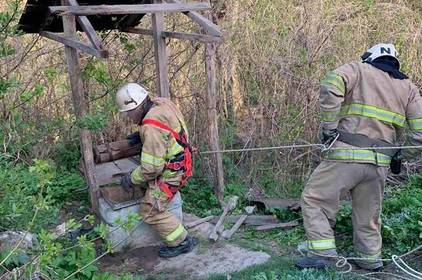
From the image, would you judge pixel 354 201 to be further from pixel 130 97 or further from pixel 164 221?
pixel 130 97

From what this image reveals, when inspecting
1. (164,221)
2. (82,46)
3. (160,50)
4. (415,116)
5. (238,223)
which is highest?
(82,46)

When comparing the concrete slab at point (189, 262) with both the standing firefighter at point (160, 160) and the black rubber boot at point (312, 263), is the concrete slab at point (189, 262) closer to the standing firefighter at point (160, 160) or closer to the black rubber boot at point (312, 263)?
the standing firefighter at point (160, 160)

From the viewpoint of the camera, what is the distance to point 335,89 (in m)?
4.66

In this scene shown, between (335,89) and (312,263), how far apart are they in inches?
67.7

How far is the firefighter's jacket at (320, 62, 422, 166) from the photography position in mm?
4719

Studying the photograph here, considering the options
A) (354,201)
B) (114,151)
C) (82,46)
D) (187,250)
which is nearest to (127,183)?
(114,151)

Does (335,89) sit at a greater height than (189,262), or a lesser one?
greater

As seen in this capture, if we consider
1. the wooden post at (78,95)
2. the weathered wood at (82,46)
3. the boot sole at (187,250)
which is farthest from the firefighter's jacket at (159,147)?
the weathered wood at (82,46)

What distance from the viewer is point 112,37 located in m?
7.84

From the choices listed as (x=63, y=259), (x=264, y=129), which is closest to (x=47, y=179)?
(x=63, y=259)

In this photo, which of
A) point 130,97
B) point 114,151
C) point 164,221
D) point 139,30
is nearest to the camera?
point 130,97

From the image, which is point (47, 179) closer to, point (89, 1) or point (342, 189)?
point (342, 189)

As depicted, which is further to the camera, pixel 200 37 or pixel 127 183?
pixel 127 183

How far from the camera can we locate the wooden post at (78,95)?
527 centimetres
